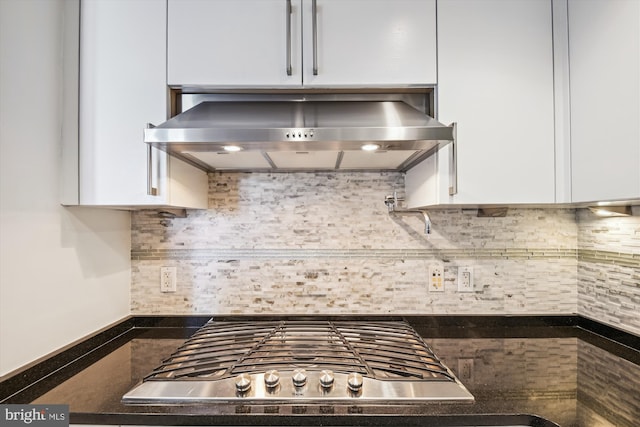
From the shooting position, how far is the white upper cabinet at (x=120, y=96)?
1136 mm

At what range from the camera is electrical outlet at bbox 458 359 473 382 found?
1.03m

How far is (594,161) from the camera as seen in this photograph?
1.04m

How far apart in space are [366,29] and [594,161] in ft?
2.74

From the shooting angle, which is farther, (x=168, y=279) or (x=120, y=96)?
(x=168, y=279)

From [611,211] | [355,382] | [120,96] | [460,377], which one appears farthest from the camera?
[611,211]

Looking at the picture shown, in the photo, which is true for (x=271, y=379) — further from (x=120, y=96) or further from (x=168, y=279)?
(x=120, y=96)

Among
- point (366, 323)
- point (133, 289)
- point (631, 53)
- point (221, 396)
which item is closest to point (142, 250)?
point (133, 289)

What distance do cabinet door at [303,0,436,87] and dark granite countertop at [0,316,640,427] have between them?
100cm

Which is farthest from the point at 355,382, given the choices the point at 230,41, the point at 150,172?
the point at 230,41

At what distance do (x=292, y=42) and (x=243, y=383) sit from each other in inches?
42.3

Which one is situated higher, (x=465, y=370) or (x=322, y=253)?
(x=322, y=253)

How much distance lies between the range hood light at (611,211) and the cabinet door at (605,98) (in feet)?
0.94

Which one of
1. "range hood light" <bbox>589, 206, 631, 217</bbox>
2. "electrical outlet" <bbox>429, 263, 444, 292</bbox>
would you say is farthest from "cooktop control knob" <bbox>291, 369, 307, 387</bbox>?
"range hood light" <bbox>589, 206, 631, 217</bbox>

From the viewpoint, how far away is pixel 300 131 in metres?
0.98
